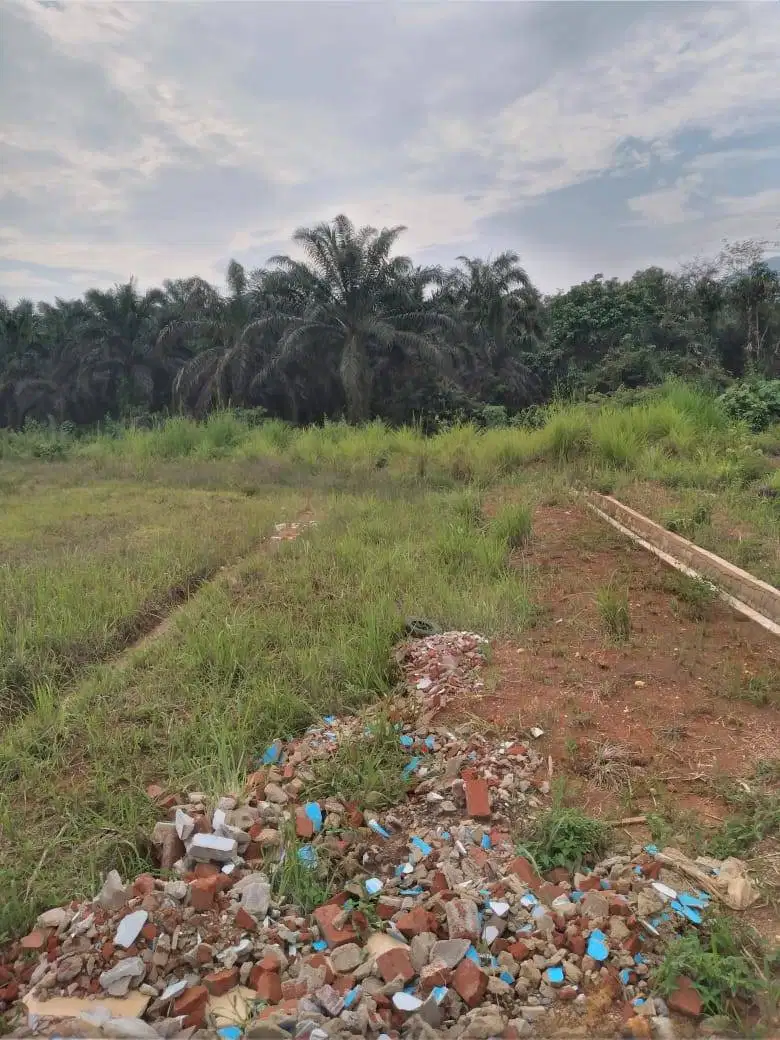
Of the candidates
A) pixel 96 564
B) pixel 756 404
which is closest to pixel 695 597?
pixel 96 564

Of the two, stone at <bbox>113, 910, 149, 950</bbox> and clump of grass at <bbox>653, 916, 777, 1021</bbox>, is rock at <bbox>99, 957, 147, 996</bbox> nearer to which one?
stone at <bbox>113, 910, 149, 950</bbox>

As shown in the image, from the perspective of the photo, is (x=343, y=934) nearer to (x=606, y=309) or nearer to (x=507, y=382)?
(x=507, y=382)

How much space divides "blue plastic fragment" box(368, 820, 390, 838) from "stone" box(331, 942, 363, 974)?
637 mm

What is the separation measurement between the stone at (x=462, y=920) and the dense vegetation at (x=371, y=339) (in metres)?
18.1

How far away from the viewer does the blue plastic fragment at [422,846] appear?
109 inches

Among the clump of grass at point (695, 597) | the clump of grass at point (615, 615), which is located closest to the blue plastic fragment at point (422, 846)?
the clump of grass at point (615, 615)

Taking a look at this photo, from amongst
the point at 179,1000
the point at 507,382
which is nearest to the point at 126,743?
the point at 179,1000

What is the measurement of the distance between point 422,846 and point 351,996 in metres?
0.74

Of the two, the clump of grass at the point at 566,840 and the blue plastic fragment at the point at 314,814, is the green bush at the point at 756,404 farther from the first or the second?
the blue plastic fragment at the point at 314,814

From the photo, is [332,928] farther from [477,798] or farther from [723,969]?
[723,969]

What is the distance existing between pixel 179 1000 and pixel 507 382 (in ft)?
86.0

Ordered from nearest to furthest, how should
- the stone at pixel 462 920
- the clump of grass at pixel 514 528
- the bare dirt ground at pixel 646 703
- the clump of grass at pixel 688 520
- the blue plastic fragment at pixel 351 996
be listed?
the blue plastic fragment at pixel 351 996 → the stone at pixel 462 920 → the bare dirt ground at pixel 646 703 → the clump of grass at pixel 688 520 → the clump of grass at pixel 514 528

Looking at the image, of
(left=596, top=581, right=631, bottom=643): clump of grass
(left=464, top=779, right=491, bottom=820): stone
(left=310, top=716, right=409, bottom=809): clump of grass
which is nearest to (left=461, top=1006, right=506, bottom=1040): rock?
(left=464, top=779, right=491, bottom=820): stone

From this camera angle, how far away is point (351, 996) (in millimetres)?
2131
